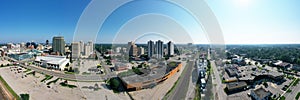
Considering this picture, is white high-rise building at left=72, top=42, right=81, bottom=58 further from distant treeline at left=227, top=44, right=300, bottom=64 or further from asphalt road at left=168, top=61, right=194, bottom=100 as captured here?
distant treeline at left=227, top=44, right=300, bottom=64

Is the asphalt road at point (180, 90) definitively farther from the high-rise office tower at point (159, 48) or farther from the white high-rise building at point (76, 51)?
the white high-rise building at point (76, 51)

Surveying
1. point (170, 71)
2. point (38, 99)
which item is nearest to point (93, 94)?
point (38, 99)

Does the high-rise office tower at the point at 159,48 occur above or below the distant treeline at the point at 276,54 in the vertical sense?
above

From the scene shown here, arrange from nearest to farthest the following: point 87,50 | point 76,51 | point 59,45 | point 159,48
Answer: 1. point 159,48
2. point 76,51
3. point 87,50
4. point 59,45

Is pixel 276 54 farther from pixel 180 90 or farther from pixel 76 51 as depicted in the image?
pixel 76 51

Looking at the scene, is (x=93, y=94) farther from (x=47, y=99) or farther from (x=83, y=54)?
(x=83, y=54)

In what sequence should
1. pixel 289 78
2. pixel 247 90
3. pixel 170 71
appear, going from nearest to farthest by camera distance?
pixel 247 90
pixel 170 71
pixel 289 78

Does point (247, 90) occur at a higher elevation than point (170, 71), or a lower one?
lower

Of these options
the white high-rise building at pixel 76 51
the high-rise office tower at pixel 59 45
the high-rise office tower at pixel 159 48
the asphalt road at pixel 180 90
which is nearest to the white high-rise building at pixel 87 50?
the white high-rise building at pixel 76 51

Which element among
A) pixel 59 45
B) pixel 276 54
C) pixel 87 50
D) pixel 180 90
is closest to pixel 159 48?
pixel 180 90

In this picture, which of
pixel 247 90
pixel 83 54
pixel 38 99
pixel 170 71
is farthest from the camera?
pixel 83 54

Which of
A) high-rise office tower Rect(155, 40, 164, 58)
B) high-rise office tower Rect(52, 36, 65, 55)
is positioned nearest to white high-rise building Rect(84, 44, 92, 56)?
high-rise office tower Rect(52, 36, 65, 55)
